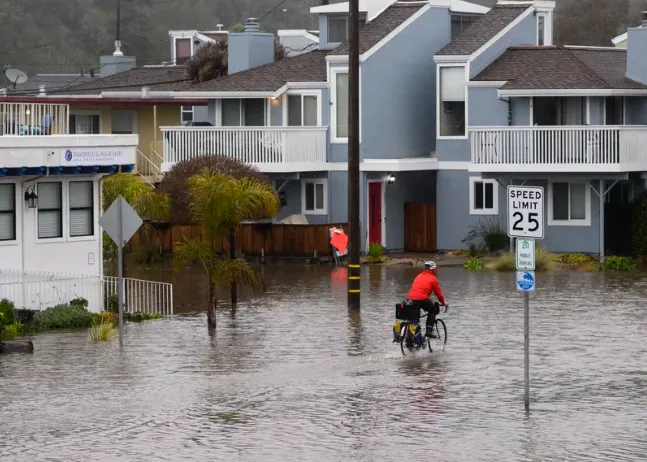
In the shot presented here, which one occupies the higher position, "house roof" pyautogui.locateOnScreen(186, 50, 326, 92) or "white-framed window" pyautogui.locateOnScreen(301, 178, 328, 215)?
"house roof" pyautogui.locateOnScreen(186, 50, 326, 92)

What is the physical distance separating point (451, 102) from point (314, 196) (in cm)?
519

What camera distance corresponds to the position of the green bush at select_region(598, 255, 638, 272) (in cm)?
4294

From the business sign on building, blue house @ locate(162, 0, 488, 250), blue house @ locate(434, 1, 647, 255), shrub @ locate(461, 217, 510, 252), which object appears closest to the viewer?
the business sign on building

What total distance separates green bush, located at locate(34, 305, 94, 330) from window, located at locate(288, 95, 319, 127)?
20148mm

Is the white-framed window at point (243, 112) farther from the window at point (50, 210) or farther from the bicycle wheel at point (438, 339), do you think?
the bicycle wheel at point (438, 339)

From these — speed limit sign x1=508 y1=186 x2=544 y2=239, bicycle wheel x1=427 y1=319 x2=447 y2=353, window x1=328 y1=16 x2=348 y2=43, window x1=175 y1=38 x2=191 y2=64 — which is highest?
window x1=175 y1=38 x2=191 y2=64

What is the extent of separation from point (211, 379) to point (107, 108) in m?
34.2

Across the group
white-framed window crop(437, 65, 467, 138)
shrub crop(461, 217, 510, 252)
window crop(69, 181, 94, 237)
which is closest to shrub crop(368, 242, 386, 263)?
shrub crop(461, 217, 510, 252)

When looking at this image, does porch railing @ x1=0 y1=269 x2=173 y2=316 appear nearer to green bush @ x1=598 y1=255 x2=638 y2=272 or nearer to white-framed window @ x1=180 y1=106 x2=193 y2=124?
green bush @ x1=598 y1=255 x2=638 y2=272

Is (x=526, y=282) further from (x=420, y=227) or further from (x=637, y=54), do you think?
(x=420, y=227)

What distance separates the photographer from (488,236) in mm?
47625

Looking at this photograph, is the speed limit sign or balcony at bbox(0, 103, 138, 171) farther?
balcony at bbox(0, 103, 138, 171)

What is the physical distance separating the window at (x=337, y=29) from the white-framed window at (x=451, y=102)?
563cm

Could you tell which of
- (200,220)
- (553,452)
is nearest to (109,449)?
(553,452)
